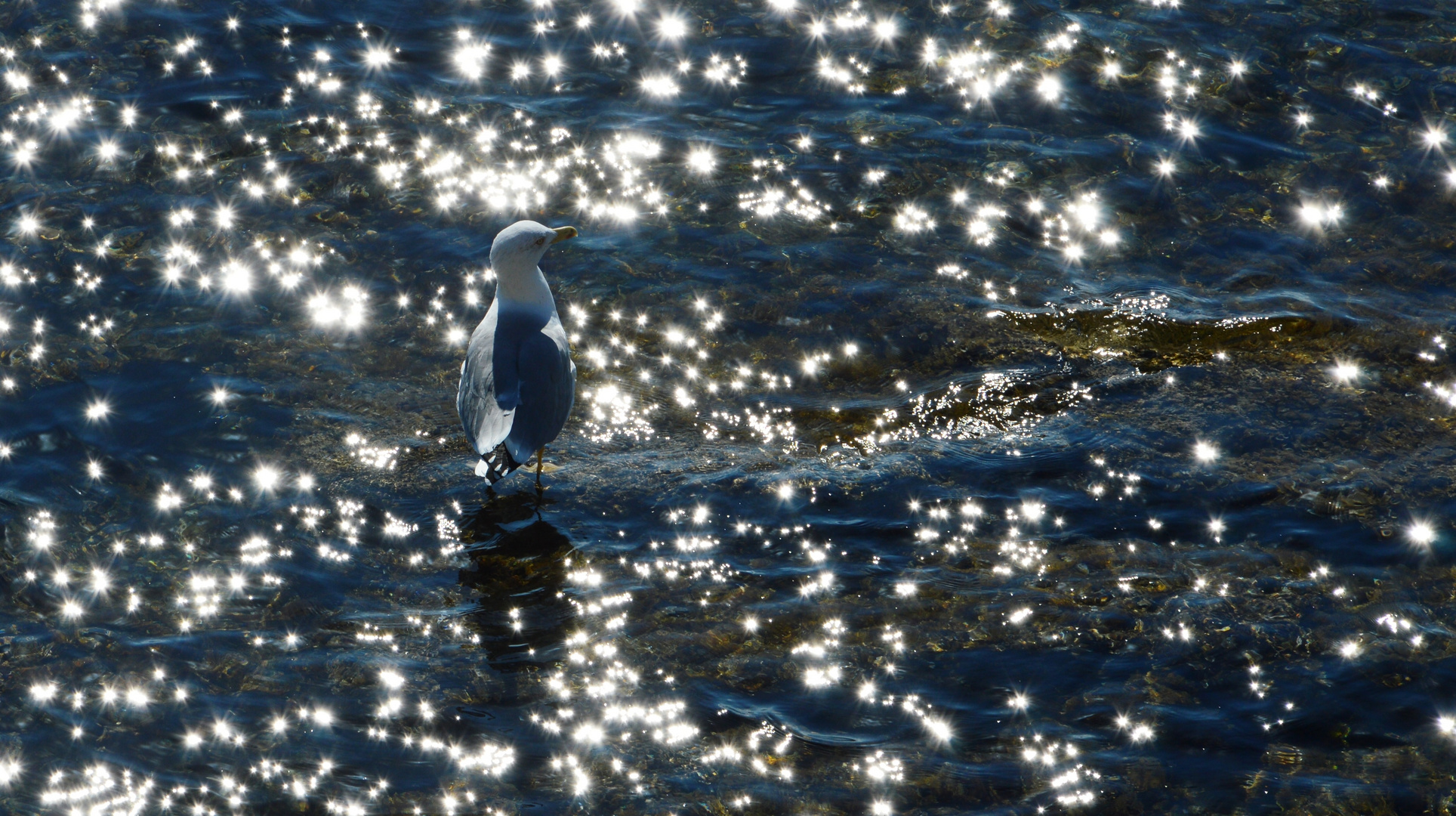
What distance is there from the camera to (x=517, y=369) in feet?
22.0

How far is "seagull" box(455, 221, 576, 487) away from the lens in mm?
6504

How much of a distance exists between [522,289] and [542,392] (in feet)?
2.89

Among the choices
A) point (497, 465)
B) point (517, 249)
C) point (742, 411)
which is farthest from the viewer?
point (742, 411)

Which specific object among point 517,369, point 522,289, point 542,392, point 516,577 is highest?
point 522,289

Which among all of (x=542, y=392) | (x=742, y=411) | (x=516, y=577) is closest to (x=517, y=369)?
(x=542, y=392)

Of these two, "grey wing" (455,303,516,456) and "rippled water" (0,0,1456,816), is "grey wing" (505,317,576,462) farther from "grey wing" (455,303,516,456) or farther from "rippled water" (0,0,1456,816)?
"rippled water" (0,0,1456,816)

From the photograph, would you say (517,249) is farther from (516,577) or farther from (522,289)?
(516,577)

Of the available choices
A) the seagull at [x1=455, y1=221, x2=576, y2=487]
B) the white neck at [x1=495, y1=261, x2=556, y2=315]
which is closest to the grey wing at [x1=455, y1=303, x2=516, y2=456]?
the seagull at [x1=455, y1=221, x2=576, y2=487]

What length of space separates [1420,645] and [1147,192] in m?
4.66

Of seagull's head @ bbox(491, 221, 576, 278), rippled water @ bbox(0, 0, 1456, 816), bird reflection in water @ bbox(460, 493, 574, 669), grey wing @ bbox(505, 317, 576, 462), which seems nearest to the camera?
rippled water @ bbox(0, 0, 1456, 816)

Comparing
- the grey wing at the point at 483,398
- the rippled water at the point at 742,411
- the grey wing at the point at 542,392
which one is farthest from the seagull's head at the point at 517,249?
the rippled water at the point at 742,411

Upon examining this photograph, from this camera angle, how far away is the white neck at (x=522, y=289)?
7137 millimetres

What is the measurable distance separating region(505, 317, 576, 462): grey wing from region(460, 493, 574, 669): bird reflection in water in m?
0.49

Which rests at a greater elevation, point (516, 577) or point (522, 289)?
point (522, 289)
